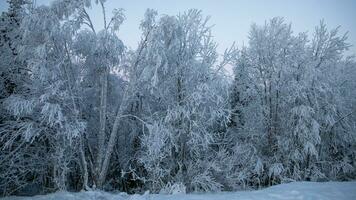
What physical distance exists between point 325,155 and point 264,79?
598 cm

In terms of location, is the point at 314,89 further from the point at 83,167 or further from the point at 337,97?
the point at 83,167

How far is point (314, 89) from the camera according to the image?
48.2 feet

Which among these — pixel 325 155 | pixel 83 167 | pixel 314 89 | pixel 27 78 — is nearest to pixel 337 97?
pixel 314 89

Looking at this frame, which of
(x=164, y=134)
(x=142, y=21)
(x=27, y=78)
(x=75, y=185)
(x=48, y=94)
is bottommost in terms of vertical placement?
(x=75, y=185)

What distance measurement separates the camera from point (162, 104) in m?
13.2

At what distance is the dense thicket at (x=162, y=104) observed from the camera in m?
10.7

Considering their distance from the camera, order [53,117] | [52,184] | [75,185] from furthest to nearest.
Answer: [75,185] → [52,184] → [53,117]

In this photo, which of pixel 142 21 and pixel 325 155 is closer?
pixel 142 21

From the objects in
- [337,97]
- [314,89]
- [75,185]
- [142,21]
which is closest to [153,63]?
[142,21]

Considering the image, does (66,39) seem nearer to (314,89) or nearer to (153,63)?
(153,63)

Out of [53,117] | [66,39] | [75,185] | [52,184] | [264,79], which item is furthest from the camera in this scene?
[264,79]

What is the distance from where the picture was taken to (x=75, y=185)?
13.6 metres

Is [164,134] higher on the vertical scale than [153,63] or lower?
lower

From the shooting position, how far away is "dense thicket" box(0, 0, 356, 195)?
10688mm
